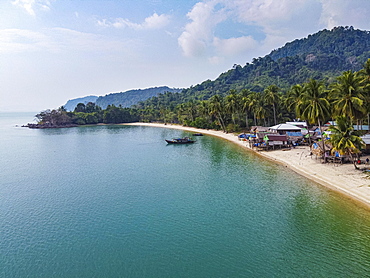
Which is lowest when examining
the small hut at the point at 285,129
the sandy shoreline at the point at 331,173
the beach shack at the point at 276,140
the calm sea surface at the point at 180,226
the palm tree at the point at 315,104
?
the calm sea surface at the point at 180,226

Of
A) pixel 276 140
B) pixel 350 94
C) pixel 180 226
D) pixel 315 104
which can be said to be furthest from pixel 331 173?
pixel 180 226

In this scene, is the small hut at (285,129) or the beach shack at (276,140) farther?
the small hut at (285,129)

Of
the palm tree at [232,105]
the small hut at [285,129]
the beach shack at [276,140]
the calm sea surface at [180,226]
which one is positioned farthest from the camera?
the palm tree at [232,105]

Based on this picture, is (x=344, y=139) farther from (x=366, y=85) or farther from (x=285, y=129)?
(x=285, y=129)

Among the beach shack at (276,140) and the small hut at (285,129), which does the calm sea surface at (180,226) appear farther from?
the small hut at (285,129)

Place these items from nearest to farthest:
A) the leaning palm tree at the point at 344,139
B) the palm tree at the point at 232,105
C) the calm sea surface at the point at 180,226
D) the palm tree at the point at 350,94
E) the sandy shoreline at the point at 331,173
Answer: the calm sea surface at the point at 180,226
the sandy shoreline at the point at 331,173
the leaning palm tree at the point at 344,139
the palm tree at the point at 350,94
the palm tree at the point at 232,105

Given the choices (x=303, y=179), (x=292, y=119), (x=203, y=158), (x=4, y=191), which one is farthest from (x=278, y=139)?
(x=4, y=191)

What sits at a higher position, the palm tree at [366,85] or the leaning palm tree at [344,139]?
the palm tree at [366,85]

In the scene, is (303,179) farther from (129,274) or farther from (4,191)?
(4,191)

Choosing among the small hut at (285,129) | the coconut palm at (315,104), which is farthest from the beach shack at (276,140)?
the coconut palm at (315,104)
